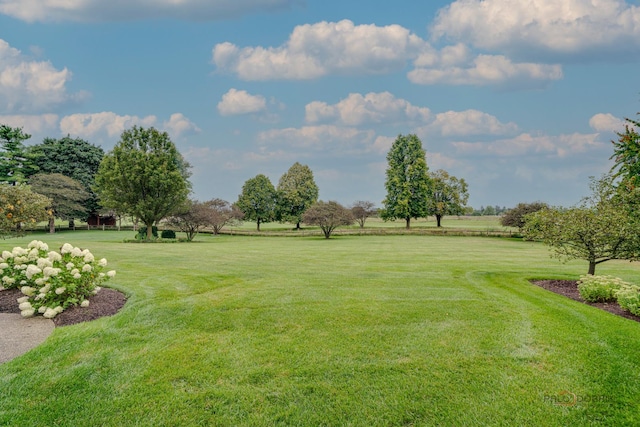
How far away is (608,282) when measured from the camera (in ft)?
28.1

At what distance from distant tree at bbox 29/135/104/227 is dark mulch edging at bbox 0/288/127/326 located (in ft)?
140

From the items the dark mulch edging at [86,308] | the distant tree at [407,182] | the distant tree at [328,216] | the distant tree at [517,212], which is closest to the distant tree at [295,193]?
the distant tree at [407,182]

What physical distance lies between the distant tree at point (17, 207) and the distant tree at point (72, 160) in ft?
112

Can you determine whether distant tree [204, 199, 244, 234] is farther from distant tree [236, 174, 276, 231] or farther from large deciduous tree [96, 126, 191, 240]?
distant tree [236, 174, 276, 231]

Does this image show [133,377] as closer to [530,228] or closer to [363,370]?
[363,370]

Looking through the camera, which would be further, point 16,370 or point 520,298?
point 520,298

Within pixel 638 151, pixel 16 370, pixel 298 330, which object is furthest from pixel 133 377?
pixel 638 151

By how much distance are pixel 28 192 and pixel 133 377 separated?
46.6ft

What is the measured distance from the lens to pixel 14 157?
41719 mm

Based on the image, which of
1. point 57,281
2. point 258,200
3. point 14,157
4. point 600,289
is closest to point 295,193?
point 258,200

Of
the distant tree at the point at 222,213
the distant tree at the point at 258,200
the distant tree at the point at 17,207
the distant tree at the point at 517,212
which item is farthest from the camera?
the distant tree at the point at 258,200

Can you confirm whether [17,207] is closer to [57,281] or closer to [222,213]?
[57,281]

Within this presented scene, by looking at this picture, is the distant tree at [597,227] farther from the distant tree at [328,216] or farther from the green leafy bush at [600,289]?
the distant tree at [328,216]

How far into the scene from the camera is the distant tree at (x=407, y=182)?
167 feet
